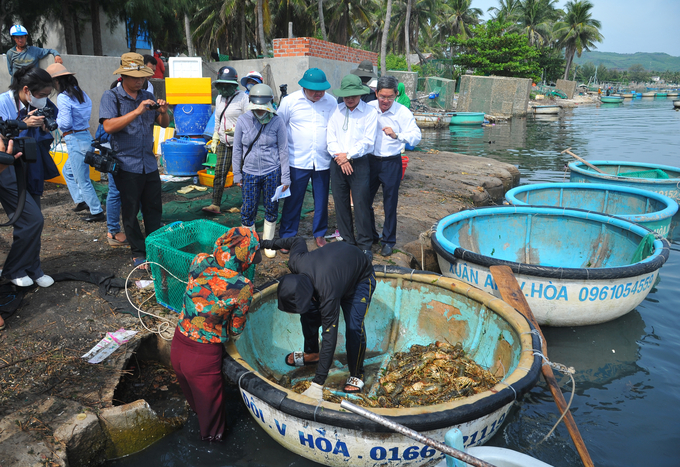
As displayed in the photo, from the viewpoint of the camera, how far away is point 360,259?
128 inches

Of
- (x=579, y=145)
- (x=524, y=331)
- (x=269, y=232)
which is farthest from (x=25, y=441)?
(x=579, y=145)

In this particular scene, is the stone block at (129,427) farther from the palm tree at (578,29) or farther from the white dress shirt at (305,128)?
the palm tree at (578,29)

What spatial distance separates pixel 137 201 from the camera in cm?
455

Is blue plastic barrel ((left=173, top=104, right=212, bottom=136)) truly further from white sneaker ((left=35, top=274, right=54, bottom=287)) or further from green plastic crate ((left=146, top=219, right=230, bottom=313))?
white sneaker ((left=35, top=274, right=54, bottom=287))

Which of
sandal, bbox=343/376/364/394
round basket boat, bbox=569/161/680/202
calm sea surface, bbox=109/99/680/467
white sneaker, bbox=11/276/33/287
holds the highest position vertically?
round basket boat, bbox=569/161/680/202

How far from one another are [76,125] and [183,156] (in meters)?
2.43

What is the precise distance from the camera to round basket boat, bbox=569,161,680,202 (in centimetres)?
743

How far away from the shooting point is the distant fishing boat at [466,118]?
25.1 meters

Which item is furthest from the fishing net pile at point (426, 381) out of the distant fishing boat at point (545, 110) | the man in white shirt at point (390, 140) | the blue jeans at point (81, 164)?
the distant fishing boat at point (545, 110)

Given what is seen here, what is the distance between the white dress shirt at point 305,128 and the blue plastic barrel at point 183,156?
10.9ft

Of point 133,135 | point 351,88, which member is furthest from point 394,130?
point 133,135

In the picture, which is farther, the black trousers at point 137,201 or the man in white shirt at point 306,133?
A: the man in white shirt at point 306,133

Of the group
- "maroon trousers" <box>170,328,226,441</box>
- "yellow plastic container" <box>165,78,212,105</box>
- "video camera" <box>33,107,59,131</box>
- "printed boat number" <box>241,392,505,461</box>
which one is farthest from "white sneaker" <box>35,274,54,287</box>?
"yellow plastic container" <box>165,78,212,105</box>

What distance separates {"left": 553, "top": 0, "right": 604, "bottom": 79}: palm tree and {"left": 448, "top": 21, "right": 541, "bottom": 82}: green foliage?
26473mm
